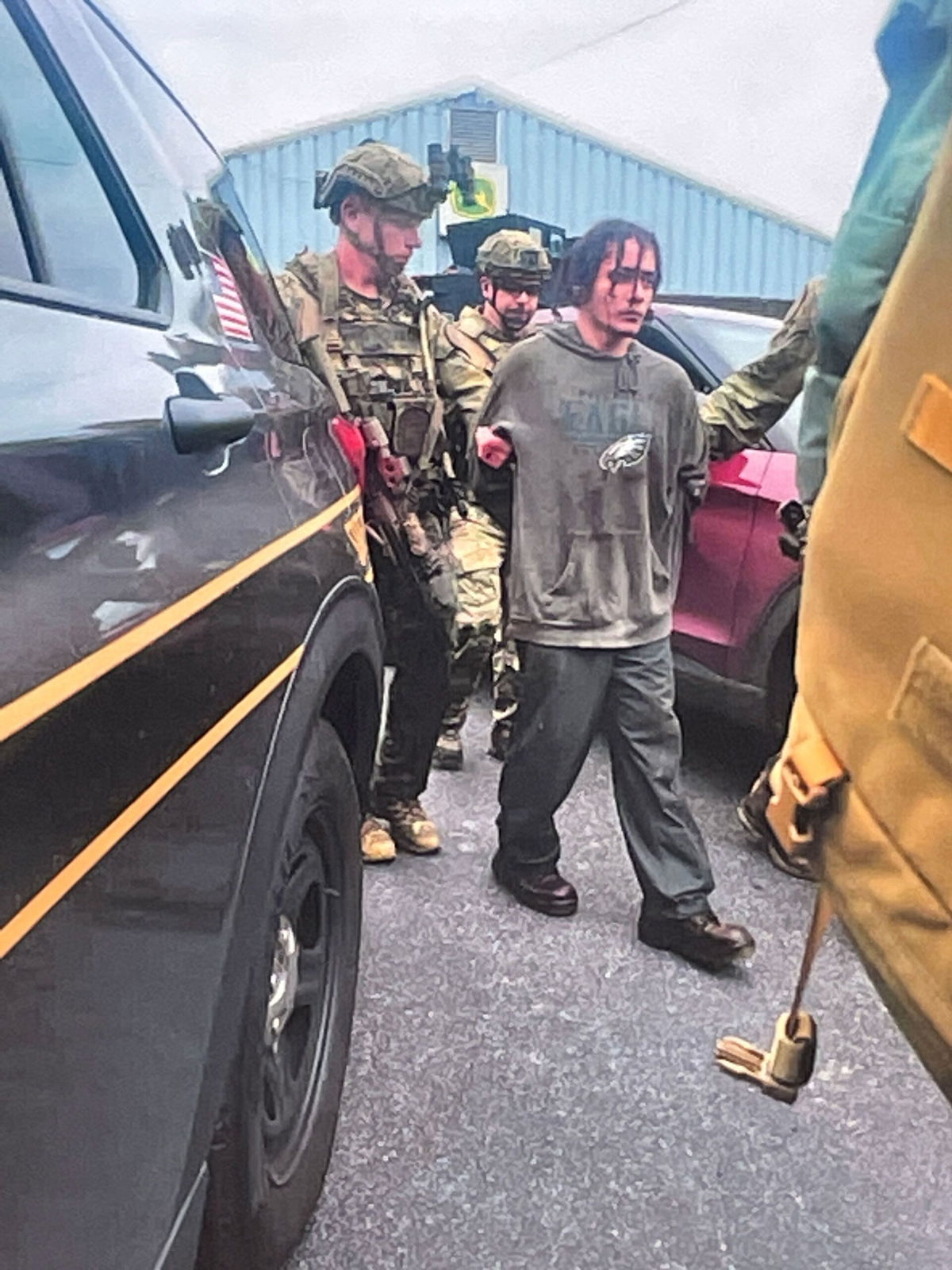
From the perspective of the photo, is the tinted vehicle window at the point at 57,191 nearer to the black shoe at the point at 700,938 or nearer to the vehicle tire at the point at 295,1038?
the vehicle tire at the point at 295,1038

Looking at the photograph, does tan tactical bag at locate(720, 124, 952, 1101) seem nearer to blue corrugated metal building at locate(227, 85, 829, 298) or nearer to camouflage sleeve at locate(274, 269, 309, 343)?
camouflage sleeve at locate(274, 269, 309, 343)

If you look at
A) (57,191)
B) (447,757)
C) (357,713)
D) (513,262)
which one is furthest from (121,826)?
(513,262)

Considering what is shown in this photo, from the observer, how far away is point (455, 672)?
399cm

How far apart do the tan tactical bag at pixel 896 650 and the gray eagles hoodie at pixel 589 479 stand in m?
2.10

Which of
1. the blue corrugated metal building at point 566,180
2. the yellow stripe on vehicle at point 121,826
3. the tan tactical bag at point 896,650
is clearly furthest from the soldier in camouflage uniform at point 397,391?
the blue corrugated metal building at point 566,180

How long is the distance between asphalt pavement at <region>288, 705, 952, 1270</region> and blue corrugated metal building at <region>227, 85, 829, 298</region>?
628cm

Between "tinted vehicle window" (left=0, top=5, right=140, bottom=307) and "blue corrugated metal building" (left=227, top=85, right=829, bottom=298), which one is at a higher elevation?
"tinted vehicle window" (left=0, top=5, right=140, bottom=307)

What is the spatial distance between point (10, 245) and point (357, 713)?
4.21ft

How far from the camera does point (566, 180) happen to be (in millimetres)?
11055

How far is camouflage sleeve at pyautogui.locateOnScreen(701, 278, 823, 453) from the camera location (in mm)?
3752

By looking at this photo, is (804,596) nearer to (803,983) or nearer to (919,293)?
(919,293)

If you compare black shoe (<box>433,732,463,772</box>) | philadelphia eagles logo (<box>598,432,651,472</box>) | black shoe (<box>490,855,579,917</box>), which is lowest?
black shoe (<box>433,732,463,772</box>)

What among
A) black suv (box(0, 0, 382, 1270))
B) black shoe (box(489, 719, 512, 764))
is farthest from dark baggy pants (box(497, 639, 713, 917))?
black shoe (box(489, 719, 512, 764))

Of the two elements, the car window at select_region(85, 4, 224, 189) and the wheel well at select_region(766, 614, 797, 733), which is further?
the wheel well at select_region(766, 614, 797, 733)
